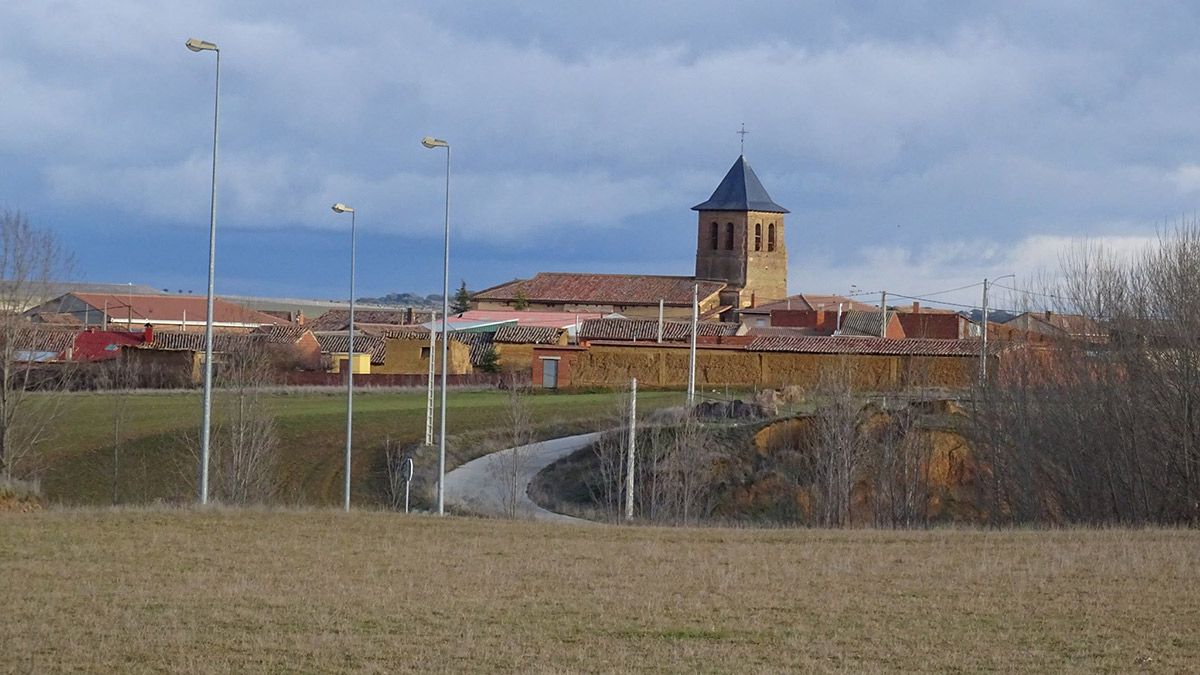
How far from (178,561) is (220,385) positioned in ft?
120

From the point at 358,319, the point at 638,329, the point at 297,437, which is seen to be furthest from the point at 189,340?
the point at 358,319

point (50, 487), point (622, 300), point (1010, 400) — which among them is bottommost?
point (50, 487)

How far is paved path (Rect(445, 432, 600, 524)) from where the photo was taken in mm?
41188

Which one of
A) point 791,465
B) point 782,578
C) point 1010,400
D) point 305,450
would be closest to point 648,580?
point 782,578

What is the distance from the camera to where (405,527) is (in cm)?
2372

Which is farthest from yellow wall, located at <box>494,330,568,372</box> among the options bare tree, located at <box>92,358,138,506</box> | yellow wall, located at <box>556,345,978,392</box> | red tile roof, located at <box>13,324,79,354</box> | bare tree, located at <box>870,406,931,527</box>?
bare tree, located at <box>870,406,931,527</box>

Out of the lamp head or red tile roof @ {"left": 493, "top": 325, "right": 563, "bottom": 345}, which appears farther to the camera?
red tile roof @ {"left": 493, "top": 325, "right": 563, "bottom": 345}

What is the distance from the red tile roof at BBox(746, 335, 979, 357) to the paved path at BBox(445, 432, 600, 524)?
16.1 meters

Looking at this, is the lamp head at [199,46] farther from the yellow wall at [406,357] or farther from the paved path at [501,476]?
the yellow wall at [406,357]

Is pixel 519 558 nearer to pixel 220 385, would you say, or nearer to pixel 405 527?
pixel 405 527

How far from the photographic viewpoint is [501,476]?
148 ft

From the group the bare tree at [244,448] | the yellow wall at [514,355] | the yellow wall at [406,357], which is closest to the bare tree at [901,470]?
the bare tree at [244,448]

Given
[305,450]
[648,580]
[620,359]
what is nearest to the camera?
[648,580]

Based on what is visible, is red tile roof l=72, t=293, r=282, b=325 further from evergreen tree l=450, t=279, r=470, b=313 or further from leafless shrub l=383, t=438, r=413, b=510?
leafless shrub l=383, t=438, r=413, b=510
